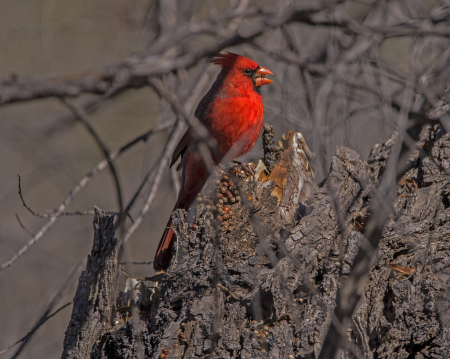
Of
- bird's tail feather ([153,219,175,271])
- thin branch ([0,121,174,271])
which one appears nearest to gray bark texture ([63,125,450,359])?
bird's tail feather ([153,219,175,271])

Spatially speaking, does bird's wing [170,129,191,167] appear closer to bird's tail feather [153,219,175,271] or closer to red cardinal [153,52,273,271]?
red cardinal [153,52,273,271]

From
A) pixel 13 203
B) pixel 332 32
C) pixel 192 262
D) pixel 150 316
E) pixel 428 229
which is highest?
pixel 332 32

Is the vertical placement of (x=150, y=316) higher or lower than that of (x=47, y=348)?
lower

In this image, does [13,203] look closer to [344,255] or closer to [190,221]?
[190,221]

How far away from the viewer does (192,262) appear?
192 centimetres

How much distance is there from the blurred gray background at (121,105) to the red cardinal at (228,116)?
0.20 metres

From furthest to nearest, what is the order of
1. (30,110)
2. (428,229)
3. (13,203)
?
1. (13,203)
2. (30,110)
3. (428,229)

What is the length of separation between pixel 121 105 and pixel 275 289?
2.39m

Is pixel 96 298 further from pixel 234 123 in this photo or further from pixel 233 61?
pixel 233 61

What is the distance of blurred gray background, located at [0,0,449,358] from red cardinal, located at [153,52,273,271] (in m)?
0.20

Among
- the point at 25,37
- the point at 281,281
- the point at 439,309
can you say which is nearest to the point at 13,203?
the point at 25,37

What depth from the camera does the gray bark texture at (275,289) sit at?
5.89 feet

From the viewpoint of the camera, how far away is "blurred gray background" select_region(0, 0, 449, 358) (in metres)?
2.47

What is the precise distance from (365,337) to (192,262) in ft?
2.85
